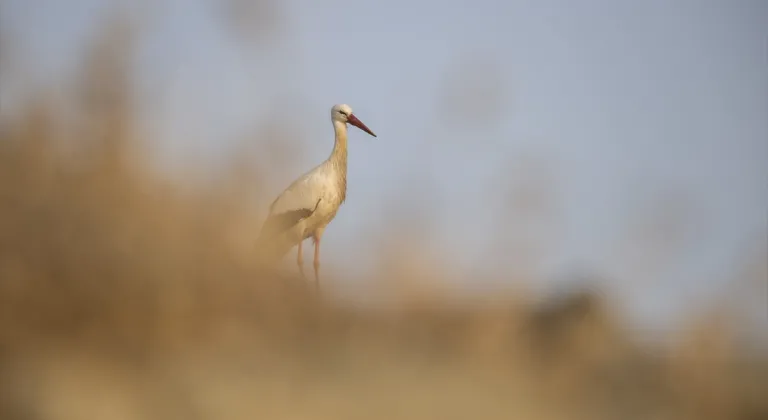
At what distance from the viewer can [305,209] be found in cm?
1039

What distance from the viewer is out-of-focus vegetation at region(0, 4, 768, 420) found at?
11.5 feet

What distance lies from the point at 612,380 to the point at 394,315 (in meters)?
1.43

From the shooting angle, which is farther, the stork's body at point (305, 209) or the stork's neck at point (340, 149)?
the stork's neck at point (340, 149)

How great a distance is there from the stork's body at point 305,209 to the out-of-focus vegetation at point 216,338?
17.2ft

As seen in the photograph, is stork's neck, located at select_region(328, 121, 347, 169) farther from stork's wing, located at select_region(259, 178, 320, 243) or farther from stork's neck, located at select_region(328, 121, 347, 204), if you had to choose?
stork's wing, located at select_region(259, 178, 320, 243)

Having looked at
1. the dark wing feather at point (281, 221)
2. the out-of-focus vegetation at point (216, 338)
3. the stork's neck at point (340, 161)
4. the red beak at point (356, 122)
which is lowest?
the out-of-focus vegetation at point (216, 338)

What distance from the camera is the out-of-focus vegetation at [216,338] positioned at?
3.49m

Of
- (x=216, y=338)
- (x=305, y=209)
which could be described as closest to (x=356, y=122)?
(x=305, y=209)

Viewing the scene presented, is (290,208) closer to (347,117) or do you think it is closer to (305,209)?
(305,209)

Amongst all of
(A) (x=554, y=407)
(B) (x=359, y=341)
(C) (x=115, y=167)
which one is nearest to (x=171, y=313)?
(C) (x=115, y=167)

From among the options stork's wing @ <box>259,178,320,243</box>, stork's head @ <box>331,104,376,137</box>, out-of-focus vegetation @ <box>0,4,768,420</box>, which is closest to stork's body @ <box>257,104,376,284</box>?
stork's wing @ <box>259,178,320,243</box>

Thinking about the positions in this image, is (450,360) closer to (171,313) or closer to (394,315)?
(394,315)

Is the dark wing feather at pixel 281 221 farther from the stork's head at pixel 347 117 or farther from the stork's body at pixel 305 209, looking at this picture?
the stork's head at pixel 347 117

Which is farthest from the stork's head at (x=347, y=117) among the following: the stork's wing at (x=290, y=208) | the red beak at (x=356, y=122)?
the stork's wing at (x=290, y=208)
